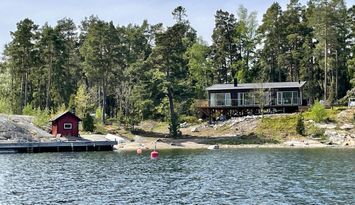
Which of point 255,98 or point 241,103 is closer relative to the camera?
point 255,98

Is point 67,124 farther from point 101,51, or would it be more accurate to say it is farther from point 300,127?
point 300,127

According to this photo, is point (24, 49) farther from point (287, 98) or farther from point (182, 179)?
point (182, 179)

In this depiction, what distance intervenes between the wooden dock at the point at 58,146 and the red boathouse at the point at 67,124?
19.8 feet

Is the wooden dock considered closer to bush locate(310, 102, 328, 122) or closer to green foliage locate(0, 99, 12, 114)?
green foliage locate(0, 99, 12, 114)

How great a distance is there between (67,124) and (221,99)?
2607cm

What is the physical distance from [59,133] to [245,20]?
49.7 metres

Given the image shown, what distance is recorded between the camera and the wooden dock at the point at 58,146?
208 feet

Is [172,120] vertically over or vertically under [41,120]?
under

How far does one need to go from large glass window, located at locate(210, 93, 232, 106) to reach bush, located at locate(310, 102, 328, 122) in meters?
15.6

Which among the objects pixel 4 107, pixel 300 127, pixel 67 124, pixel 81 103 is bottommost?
pixel 300 127

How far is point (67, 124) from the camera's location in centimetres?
7188

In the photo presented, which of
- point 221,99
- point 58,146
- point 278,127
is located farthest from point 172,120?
point 58,146

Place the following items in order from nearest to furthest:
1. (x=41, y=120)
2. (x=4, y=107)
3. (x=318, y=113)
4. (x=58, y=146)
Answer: (x=58, y=146) < (x=318, y=113) < (x=41, y=120) < (x=4, y=107)

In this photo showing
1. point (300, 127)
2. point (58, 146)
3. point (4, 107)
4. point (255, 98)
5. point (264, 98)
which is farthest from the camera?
point (4, 107)
